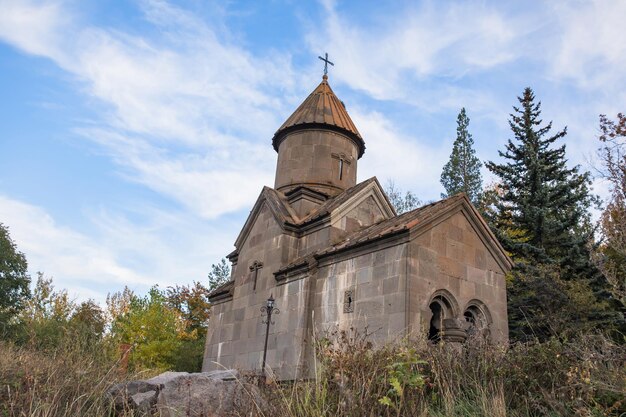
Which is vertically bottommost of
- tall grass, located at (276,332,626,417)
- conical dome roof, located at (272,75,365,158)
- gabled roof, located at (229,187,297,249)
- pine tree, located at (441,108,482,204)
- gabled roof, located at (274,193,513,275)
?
tall grass, located at (276,332,626,417)

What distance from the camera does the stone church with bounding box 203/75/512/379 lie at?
887 centimetres

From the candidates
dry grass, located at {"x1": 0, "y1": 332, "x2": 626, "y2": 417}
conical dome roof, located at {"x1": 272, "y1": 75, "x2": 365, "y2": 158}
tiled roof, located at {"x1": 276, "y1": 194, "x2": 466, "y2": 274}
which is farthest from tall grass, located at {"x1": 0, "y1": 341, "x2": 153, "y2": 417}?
conical dome roof, located at {"x1": 272, "y1": 75, "x2": 365, "y2": 158}

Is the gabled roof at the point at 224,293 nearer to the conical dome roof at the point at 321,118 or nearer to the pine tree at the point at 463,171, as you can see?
the conical dome roof at the point at 321,118

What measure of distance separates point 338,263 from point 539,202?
10.2m

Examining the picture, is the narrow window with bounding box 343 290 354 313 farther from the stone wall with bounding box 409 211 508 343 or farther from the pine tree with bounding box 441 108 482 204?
the pine tree with bounding box 441 108 482 204

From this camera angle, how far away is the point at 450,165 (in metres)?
31.0

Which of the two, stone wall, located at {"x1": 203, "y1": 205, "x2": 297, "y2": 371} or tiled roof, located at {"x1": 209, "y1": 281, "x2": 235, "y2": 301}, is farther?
tiled roof, located at {"x1": 209, "y1": 281, "x2": 235, "y2": 301}

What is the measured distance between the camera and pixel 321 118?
46.2ft

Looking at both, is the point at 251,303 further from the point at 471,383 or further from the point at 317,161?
the point at 471,383

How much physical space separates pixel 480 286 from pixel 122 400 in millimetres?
7446

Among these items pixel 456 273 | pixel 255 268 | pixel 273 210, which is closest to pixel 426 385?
pixel 456 273

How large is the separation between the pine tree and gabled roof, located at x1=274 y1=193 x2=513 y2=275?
2008 centimetres

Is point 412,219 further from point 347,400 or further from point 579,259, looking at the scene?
point 579,259

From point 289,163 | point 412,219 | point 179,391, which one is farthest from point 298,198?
point 179,391
